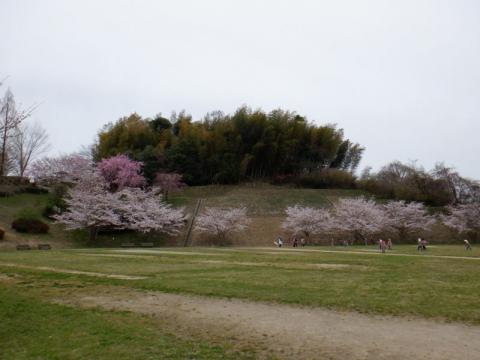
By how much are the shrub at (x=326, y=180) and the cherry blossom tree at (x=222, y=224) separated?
17.4 meters

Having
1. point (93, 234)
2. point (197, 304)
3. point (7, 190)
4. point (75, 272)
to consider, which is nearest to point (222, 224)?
point (93, 234)

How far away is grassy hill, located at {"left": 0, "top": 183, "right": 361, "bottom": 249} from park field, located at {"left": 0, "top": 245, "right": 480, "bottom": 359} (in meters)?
16.5

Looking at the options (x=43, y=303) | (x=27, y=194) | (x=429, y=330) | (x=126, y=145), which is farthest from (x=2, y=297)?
(x=126, y=145)

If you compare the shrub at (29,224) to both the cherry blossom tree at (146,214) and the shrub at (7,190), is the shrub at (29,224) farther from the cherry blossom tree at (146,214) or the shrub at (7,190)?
the shrub at (7,190)

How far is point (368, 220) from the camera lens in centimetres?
3164

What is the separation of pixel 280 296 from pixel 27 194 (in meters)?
34.7

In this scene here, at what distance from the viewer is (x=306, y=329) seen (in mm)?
5855

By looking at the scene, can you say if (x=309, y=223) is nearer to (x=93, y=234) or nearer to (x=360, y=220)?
(x=360, y=220)

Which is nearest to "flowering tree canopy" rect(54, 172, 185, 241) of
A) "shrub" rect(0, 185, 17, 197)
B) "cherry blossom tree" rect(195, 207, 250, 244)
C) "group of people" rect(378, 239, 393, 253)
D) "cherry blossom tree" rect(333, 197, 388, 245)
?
"cherry blossom tree" rect(195, 207, 250, 244)

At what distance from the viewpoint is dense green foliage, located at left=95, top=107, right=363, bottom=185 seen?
43.2 m

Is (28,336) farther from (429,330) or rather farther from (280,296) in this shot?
(429,330)

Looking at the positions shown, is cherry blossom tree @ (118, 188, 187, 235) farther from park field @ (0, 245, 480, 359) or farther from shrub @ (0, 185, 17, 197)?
park field @ (0, 245, 480, 359)

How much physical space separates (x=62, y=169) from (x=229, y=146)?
1649 cm

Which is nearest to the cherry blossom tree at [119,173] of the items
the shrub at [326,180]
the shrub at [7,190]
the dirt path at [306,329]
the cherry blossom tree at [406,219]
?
the shrub at [7,190]
